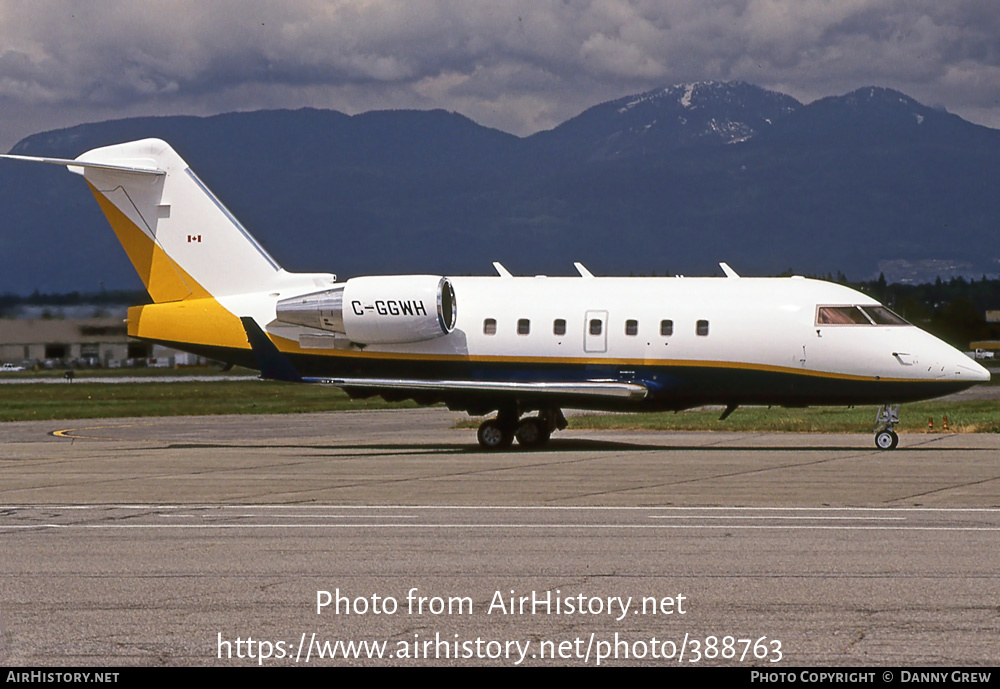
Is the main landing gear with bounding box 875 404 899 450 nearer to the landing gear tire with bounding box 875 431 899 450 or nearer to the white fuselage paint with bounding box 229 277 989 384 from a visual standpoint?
the landing gear tire with bounding box 875 431 899 450

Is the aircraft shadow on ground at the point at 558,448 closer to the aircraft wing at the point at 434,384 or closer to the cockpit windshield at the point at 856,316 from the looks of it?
the aircraft wing at the point at 434,384

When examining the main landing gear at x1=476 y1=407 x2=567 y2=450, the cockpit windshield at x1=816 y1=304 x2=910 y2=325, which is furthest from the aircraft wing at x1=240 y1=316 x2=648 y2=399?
the cockpit windshield at x1=816 y1=304 x2=910 y2=325

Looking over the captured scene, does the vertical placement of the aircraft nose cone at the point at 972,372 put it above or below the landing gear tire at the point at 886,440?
above

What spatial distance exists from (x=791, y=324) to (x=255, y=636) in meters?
21.9

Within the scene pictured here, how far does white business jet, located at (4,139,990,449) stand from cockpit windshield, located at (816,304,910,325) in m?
0.04

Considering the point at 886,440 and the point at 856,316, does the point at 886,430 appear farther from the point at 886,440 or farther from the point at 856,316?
the point at 856,316

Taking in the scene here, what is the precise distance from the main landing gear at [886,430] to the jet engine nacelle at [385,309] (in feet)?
32.3

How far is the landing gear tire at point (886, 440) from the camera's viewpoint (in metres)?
29.5

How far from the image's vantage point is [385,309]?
1237 inches

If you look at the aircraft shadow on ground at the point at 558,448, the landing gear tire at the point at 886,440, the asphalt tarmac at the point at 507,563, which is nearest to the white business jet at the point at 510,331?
the landing gear tire at the point at 886,440

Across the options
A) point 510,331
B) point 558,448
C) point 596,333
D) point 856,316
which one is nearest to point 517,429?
point 558,448

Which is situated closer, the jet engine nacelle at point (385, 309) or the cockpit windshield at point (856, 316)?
the cockpit windshield at point (856, 316)
